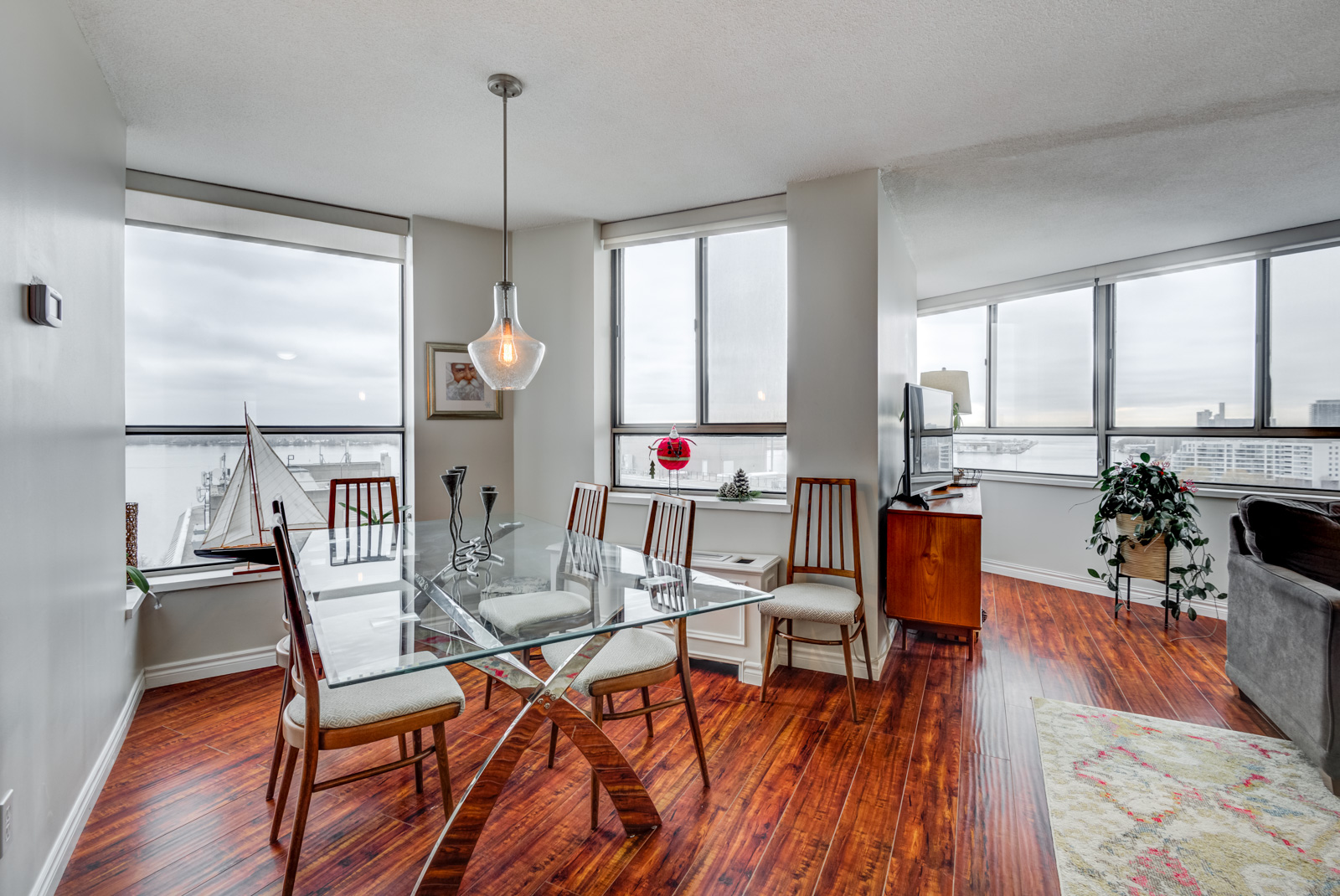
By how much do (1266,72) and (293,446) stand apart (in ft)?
16.5

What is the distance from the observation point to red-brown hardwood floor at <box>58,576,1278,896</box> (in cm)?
181

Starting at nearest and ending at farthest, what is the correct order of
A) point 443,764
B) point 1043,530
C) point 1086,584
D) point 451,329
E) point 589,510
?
point 443,764 → point 589,510 → point 451,329 → point 1086,584 → point 1043,530

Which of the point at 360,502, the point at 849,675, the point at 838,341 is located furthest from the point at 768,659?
the point at 360,502

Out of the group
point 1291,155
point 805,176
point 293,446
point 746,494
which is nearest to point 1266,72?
point 1291,155

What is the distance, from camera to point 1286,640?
2492 millimetres

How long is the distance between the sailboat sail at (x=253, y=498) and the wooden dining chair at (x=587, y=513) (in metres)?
1.46

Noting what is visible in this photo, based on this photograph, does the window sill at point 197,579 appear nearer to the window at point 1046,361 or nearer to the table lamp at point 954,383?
the table lamp at point 954,383

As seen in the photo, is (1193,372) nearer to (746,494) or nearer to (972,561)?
(972,561)

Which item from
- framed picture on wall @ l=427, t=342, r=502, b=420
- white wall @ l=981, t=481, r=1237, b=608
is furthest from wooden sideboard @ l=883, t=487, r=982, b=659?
framed picture on wall @ l=427, t=342, r=502, b=420

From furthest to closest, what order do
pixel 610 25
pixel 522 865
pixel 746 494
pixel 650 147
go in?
pixel 746 494
pixel 650 147
pixel 610 25
pixel 522 865

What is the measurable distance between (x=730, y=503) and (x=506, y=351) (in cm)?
174

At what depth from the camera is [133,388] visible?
11.1 feet

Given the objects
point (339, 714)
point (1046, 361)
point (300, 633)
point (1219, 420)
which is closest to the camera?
point (300, 633)

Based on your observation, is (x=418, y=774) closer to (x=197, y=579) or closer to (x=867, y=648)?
(x=197, y=579)
